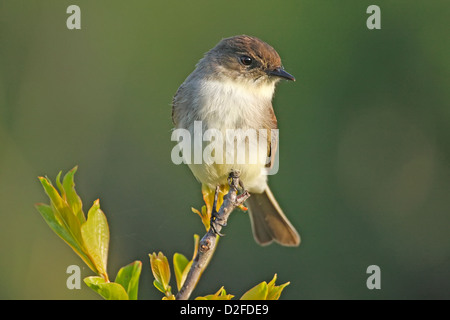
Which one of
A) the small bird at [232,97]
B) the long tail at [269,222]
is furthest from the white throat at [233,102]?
the long tail at [269,222]

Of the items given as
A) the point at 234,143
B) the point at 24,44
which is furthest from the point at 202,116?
the point at 24,44

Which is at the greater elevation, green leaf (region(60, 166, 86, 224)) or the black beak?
the black beak

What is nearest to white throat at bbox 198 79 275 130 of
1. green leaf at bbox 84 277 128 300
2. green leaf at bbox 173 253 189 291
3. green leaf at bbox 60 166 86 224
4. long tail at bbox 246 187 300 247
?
long tail at bbox 246 187 300 247

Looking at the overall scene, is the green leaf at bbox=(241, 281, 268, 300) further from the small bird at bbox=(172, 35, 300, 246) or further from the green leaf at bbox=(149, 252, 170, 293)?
the small bird at bbox=(172, 35, 300, 246)

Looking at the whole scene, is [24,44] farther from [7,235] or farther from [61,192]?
[61,192]

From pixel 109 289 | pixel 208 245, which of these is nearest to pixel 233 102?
pixel 208 245

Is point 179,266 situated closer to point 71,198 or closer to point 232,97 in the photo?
point 71,198
